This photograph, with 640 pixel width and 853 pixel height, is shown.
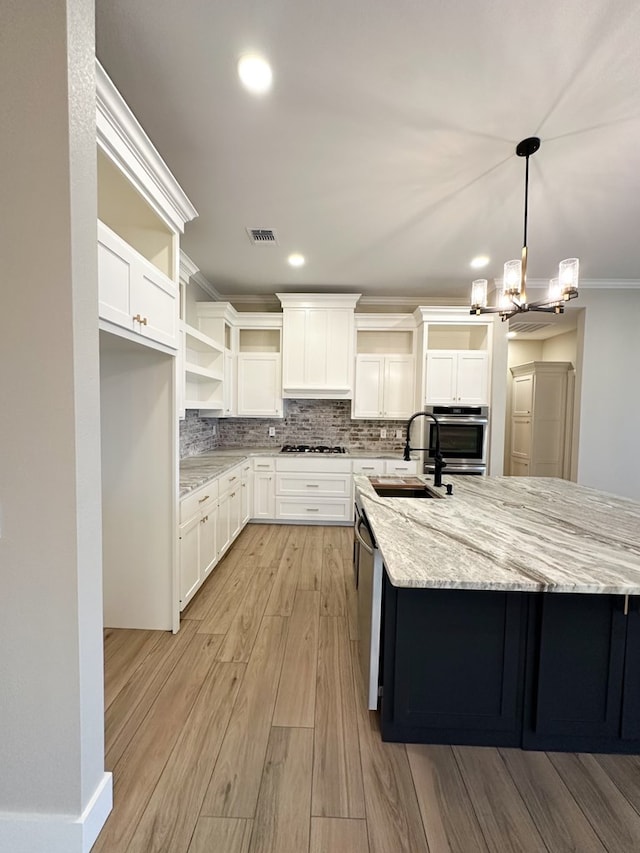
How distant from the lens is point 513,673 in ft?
4.56

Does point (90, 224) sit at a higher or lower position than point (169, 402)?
higher

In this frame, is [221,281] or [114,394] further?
[221,281]

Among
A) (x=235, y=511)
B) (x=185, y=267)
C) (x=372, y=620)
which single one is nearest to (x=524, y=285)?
(x=372, y=620)

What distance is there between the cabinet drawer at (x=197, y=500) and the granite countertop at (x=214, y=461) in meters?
0.04

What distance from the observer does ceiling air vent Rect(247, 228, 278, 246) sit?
291 centimetres

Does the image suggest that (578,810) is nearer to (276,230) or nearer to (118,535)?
(118,535)

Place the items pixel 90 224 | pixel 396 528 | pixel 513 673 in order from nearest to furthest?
pixel 90 224 → pixel 513 673 → pixel 396 528

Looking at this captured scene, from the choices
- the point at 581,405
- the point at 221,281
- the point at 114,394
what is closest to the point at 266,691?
the point at 114,394

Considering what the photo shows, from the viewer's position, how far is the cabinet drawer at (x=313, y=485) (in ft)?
13.4

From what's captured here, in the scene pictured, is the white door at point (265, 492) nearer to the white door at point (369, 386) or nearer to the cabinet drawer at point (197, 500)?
the cabinet drawer at point (197, 500)

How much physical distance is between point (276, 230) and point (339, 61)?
1.51 meters

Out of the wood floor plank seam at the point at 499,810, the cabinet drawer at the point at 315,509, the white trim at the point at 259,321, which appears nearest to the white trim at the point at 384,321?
the white trim at the point at 259,321

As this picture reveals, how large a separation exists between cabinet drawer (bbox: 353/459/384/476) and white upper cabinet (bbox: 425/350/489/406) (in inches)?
36.5

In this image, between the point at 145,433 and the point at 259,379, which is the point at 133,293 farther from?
the point at 259,379
